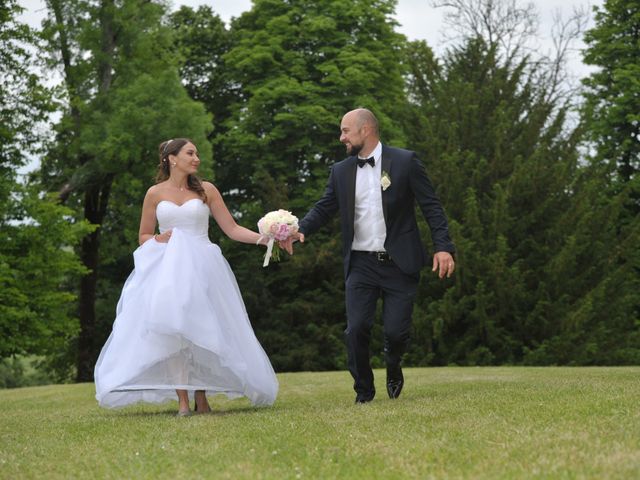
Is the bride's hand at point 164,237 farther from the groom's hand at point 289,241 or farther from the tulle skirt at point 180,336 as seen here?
the groom's hand at point 289,241

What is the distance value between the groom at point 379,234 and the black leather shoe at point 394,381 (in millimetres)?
160

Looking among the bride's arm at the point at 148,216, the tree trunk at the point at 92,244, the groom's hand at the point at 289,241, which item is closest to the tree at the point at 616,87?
the tree trunk at the point at 92,244

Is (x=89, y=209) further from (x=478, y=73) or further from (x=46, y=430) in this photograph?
(x=46, y=430)

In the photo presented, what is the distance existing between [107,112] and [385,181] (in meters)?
23.3

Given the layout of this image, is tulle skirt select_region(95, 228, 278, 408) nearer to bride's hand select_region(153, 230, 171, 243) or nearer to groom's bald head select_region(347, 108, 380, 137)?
bride's hand select_region(153, 230, 171, 243)

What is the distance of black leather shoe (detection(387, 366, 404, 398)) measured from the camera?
948cm

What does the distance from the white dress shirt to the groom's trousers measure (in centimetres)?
11

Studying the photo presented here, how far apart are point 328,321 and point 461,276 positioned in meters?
7.85

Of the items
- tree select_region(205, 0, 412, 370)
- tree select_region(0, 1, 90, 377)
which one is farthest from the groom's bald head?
tree select_region(205, 0, 412, 370)

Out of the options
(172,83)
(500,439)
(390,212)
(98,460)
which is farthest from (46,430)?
(172,83)

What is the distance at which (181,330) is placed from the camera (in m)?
8.72

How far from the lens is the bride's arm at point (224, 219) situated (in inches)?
380

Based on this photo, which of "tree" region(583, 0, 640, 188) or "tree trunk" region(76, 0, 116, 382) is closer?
"tree trunk" region(76, 0, 116, 382)

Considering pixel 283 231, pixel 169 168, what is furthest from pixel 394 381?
pixel 169 168
